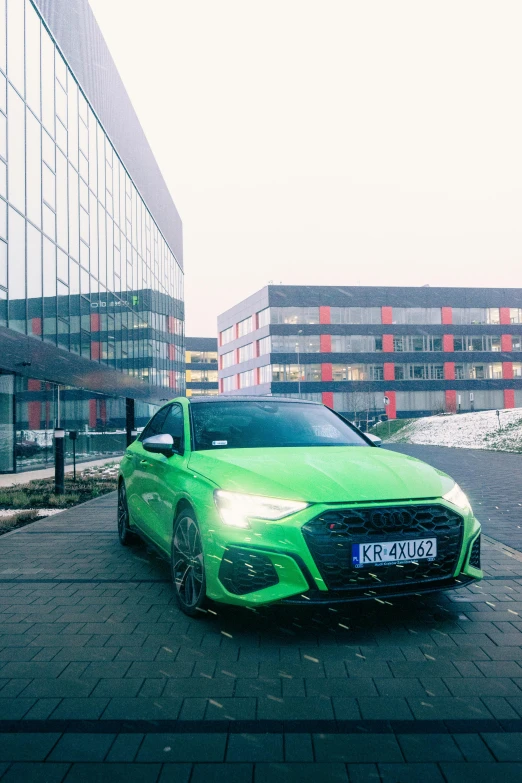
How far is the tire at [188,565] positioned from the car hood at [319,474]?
384 millimetres

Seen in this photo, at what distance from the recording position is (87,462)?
74.8ft

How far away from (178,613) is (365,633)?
132 cm

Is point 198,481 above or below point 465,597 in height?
above

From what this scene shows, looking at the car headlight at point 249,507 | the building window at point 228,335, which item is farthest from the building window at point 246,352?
the car headlight at point 249,507

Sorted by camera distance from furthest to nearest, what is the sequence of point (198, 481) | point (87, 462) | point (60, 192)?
point (87, 462), point (60, 192), point (198, 481)

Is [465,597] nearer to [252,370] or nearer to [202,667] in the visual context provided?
[202,667]

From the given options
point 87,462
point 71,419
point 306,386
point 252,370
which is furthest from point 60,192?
point 252,370

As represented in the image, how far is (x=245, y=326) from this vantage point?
77.7 metres

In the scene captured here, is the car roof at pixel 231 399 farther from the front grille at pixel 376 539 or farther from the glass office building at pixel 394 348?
the glass office building at pixel 394 348

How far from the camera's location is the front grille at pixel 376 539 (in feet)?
12.3

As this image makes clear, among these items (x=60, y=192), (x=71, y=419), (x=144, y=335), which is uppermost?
(x=60, y=192)

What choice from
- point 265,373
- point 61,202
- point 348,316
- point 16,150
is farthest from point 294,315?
point 16,150

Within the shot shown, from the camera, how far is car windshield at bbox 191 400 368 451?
5176 millimetres

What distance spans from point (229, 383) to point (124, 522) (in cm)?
7633
